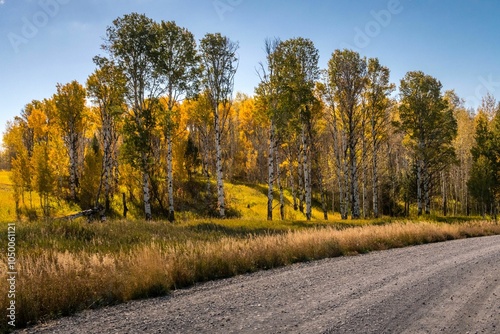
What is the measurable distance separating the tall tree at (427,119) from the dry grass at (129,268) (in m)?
21.9

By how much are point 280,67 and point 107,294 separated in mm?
19094

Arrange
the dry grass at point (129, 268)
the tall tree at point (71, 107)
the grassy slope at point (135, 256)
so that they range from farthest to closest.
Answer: the tall tree at point (71, 107) → the grassy slope at point (135, 256) → the dry grass at point (129, 268)

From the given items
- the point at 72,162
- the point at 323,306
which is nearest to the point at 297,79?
the point at 323,306

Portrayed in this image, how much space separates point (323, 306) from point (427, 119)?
29.2 meters

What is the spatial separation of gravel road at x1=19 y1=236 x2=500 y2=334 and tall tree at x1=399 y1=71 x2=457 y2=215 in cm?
2415

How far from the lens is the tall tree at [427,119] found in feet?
96.9

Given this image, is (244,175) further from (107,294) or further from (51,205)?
(107,294)

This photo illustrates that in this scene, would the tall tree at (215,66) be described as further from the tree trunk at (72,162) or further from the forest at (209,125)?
the tree trunk at (72,162)

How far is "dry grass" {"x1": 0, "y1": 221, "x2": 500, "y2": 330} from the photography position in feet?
19.1

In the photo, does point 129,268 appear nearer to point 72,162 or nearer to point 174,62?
point 174,62

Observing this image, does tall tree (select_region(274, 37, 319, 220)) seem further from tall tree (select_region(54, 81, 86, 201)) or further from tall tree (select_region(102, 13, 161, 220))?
tall tree (select_region(54, 81, 86, 201))

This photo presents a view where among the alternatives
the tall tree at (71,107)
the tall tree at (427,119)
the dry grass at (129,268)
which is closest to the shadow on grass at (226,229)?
the dry grass at (129,268)

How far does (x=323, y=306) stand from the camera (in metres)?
5.61

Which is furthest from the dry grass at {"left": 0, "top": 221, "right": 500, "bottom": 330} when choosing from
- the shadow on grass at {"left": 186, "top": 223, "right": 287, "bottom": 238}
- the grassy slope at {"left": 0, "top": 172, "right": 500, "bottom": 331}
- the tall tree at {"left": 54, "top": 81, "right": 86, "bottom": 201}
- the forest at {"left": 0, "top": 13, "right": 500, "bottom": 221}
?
the tall tree at {"left": 54, "top": 81, "right": 86, "bottom": 201}
